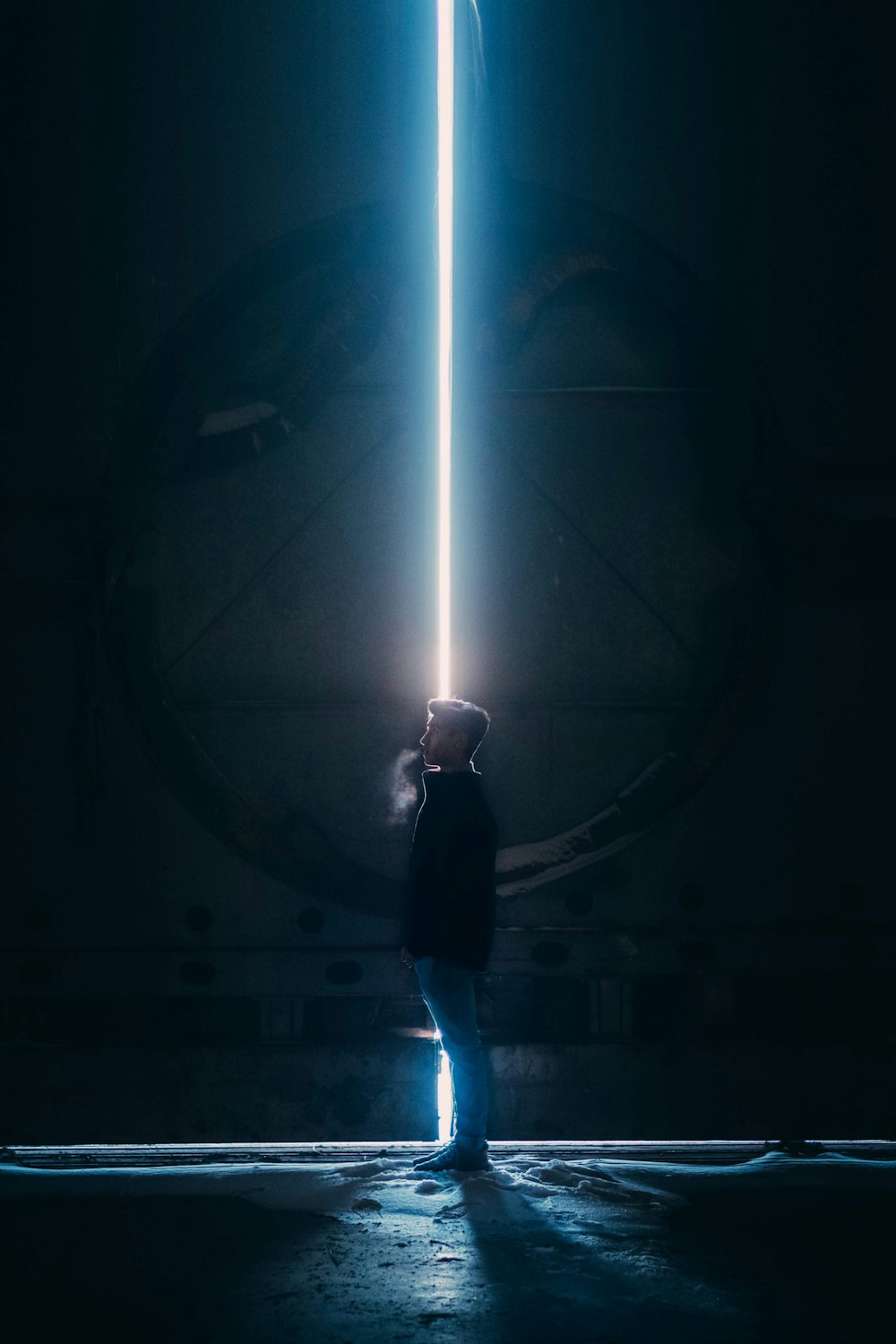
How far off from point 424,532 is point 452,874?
3.82 feet

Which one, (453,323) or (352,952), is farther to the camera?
(453,323)

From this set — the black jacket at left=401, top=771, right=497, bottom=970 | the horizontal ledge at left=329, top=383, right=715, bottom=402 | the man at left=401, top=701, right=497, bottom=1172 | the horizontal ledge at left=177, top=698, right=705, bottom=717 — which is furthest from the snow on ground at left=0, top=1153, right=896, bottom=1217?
the horizontal ledge at left=329, top=383, right=715, bottom=402

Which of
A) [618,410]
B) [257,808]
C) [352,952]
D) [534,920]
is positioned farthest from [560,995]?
[618,410]

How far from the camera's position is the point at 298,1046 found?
356 cm

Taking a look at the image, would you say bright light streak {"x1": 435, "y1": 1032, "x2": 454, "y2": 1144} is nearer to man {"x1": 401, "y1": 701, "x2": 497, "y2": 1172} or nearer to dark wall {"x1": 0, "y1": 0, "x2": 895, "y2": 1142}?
man {"x1": 401, "y1": 701, "x2": 497, "y2": 1172}

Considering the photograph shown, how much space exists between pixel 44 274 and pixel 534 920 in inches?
104

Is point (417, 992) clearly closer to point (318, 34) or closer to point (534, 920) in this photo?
point (534, 920)

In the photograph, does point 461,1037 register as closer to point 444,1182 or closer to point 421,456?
point 444,1182

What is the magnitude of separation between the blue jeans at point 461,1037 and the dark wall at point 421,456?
40 centimetres

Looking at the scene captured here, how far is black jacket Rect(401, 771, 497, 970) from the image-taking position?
325 cm

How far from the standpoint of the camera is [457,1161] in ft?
10.8

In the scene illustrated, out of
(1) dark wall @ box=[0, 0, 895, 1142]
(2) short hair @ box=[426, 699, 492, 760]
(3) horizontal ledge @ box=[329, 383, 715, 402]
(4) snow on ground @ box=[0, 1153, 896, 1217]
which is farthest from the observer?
(3) horizontal ledge @ box=[329, 383, 715, 402]

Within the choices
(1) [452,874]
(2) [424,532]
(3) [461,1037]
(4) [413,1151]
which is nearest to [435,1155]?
(4) [413,1151]

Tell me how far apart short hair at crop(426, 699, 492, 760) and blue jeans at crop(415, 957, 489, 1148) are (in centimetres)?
64
